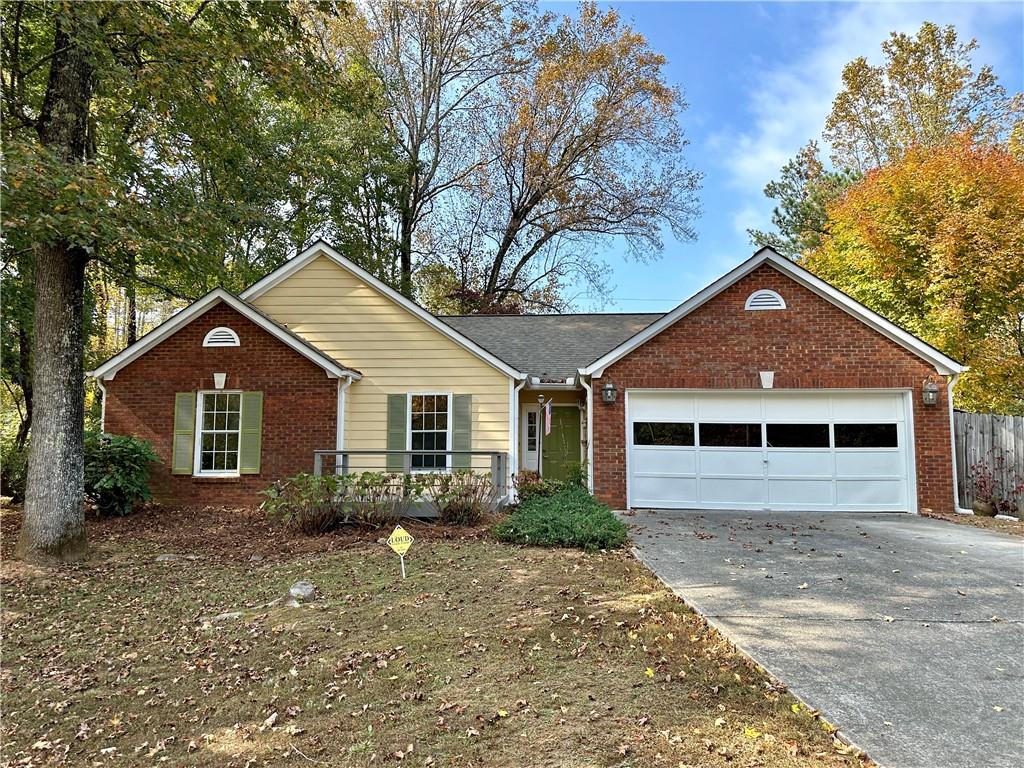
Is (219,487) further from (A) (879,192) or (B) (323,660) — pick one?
(A) (879,192)

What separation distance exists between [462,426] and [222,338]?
510cm

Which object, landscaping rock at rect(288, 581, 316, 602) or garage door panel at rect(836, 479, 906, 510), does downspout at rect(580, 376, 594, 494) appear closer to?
garage door panel at rect(836, 479, 906, 510)

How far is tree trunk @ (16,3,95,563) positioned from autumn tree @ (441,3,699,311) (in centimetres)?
1838

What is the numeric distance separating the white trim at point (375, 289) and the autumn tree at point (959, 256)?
11.9m

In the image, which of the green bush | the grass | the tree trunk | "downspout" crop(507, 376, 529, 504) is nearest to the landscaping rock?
the grass

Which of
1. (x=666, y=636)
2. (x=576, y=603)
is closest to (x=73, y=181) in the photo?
(x=576, y=603)

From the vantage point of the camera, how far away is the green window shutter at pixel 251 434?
1125 centimetres

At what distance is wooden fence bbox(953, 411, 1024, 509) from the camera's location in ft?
35.6

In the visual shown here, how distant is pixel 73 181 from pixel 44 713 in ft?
18.4

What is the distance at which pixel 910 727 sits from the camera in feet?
11.0

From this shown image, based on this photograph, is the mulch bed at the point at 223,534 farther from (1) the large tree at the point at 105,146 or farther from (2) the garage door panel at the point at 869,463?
(2) the garage door panel at the point at 869,463

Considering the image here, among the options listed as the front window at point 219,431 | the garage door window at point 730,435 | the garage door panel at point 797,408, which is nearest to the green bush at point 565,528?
the garage door window at point 730,435

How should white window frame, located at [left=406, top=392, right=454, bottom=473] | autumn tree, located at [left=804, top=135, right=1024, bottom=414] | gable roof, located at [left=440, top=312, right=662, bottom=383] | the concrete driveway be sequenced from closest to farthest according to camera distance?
the concrete driveway, white window frame, located at [left=406, top=392, right=454, bottom=473], gable roof, located at [left=440, top=312, right=662, bottom=383], autumn tree, located at [left=804, top=135, right=1024, bottom=414]

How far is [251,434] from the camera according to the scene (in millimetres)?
11312
